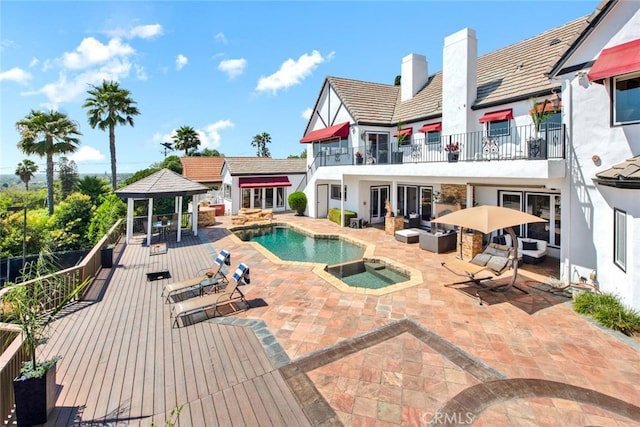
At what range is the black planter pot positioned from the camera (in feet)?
15.3

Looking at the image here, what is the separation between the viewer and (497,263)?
1209 cm

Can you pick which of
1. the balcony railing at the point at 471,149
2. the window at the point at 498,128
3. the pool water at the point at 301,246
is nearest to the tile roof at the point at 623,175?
the balcony railing at the point at 471,149

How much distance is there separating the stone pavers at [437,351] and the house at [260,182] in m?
19.9

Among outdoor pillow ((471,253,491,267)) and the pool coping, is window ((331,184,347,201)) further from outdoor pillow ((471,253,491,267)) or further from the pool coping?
outdoor pillow ((471,253,491,267))

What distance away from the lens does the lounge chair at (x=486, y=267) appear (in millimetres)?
10642

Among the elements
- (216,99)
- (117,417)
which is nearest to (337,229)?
(117,417)

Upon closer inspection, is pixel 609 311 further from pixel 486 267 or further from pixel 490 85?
pixel 490 85

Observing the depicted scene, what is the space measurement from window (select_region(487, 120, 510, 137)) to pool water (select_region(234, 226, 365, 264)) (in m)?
9.68

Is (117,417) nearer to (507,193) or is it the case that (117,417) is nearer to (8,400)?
(8,400)

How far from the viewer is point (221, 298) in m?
9.27

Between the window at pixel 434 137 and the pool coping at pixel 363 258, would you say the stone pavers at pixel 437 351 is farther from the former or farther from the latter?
the window at pixel 434 137

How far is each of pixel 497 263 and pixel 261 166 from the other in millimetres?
24630

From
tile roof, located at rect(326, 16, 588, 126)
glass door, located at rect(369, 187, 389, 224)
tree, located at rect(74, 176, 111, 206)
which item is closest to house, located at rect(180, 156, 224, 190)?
tree, located at rect(74, 176, 111, 206)

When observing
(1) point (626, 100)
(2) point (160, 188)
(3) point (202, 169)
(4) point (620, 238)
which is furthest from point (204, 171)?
(4) point (620, 238)
